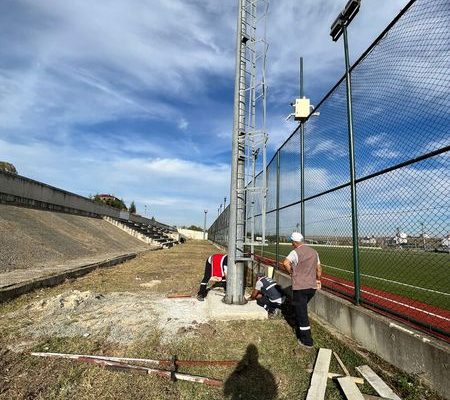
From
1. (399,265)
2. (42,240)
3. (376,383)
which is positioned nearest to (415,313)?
(376,383)

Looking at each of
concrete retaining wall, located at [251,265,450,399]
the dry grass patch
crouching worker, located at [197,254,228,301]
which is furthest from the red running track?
crouching worker, located at [197,254,228,301]

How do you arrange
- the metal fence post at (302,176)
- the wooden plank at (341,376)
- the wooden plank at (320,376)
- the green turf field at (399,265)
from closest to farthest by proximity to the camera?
1. the wooden plank at (320,376)
2. the wooden plank at (341,376)
3. the green turf field at (399,265)
4. the metal fence post at (302,176)

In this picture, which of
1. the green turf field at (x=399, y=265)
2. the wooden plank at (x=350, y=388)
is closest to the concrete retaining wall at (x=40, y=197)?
the green turf field at (x=399, y=265)

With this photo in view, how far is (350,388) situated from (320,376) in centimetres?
39

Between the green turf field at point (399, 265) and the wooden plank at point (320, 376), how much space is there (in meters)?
1.64

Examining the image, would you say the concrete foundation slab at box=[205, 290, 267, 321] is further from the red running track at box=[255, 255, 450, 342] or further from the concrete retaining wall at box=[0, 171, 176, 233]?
the concrete retaining wall at box=[0, 171, 176, 233]

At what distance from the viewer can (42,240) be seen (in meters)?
13.8

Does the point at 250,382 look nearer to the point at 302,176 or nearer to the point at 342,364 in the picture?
the point at 342,364

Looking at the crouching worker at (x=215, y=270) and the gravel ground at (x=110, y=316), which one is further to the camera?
the crouching worker at (x=215, y=270)

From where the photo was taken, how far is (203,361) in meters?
4.40

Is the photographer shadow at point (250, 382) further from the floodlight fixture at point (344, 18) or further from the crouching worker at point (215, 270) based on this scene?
the floodlight fixture at point (344, 18)

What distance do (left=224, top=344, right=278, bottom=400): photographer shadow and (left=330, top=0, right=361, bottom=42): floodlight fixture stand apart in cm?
545

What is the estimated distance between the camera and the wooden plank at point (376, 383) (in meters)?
3.63

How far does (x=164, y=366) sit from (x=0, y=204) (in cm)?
1436
